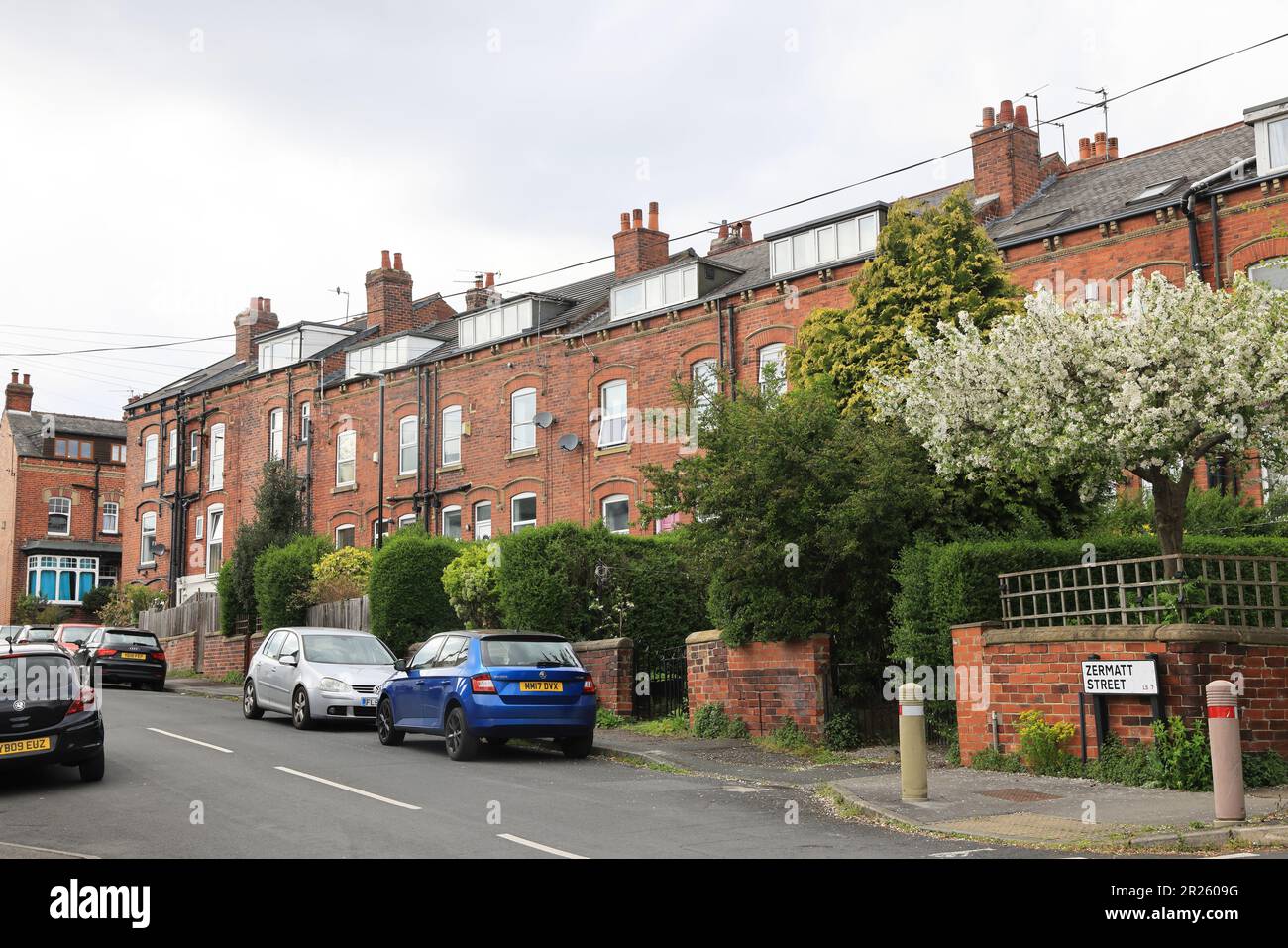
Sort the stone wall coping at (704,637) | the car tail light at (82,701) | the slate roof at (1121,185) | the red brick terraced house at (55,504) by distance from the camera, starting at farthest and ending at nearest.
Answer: the red brick terraced house at (55,504) → the slate roof at (1121,185) → the stone wall coping at (704,637) → the car tail light at (82,701)

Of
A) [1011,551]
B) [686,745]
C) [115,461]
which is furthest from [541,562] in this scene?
[115,461]

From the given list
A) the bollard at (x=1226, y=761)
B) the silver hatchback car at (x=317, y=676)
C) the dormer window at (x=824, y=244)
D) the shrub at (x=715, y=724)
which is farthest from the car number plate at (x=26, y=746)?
the dormer window at (x=824, y=244)

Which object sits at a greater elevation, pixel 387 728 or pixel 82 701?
pixel 82 701

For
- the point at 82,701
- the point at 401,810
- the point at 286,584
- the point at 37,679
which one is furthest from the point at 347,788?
the point at 286,584

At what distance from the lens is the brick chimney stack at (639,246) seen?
35.2m

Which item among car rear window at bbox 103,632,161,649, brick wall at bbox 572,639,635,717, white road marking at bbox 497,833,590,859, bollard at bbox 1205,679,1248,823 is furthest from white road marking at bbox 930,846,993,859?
car rear window at bbox 103,632,161,649

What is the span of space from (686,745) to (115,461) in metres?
56.7

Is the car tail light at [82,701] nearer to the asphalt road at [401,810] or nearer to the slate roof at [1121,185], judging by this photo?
the asphalt road at [401,810]

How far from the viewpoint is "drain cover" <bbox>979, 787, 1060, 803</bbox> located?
38.5 ft

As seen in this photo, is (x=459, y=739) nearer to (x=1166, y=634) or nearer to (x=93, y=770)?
(x=93, y=770)

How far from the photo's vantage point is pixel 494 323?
121ft

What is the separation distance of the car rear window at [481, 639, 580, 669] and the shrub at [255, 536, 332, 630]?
1685cm

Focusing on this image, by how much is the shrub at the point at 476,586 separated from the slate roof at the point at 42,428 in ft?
152

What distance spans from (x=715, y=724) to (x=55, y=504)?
2147 inches
